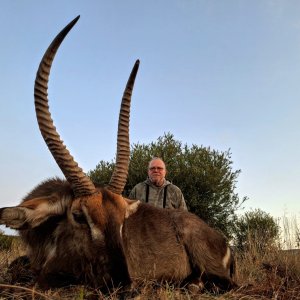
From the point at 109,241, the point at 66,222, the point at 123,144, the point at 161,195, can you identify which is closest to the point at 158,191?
the point at 161,195

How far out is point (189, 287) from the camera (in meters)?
5.50

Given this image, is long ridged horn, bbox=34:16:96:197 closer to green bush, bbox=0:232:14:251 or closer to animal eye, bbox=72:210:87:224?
animal eye, bbox=72:210:87:224

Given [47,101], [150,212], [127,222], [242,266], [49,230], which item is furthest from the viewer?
[242,266]

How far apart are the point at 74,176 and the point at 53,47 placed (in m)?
1.32

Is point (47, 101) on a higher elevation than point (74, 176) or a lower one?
higher

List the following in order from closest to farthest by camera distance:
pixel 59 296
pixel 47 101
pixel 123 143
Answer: pixel 59 296, pixel 47 101, pixel 123 143

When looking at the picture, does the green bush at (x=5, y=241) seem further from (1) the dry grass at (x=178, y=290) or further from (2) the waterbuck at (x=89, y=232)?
(2) the waterbuck at (x=89, y=232)

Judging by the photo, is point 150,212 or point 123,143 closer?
point 123,143

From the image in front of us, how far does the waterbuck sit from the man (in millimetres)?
3619

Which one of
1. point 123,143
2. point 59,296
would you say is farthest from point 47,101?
point 59,296

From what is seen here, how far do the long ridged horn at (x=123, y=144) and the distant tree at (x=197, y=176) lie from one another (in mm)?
14912

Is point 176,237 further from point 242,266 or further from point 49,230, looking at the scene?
point 242,266

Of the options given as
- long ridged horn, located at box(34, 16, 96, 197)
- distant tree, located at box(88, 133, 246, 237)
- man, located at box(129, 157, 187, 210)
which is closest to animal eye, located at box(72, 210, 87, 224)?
long ridged horn, located at box(34, 16, 96, 197)

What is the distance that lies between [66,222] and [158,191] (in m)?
5.16
